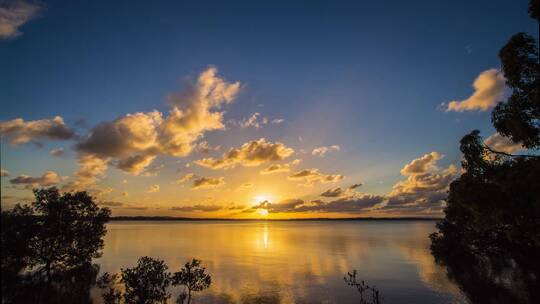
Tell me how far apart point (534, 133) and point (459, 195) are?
7.39 meters

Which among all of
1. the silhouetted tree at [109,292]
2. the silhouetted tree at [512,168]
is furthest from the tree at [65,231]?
the silhouetted tree at [512,168]

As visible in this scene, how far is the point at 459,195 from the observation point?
1071 inches

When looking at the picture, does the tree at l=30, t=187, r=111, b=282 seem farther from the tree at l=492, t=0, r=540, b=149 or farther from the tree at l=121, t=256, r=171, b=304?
the tree at l=492, t=0, r=540, b=149

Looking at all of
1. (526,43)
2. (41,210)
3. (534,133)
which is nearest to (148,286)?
(41,210)

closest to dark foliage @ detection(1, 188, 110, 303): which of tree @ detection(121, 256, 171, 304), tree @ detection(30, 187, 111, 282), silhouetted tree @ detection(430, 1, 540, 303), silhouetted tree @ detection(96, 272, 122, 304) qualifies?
tree @ detection(30, 187, 111, 282)

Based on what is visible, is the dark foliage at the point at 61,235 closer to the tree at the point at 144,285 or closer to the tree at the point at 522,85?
the tree at the point at 144,285

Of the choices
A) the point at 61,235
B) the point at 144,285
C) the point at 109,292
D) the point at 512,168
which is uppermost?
the point at 512,168

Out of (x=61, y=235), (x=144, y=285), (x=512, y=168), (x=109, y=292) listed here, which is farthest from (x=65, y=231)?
(x=512, y=168)

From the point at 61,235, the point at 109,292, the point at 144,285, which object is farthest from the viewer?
the point at 109,292

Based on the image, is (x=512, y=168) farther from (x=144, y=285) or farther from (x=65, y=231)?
(x=65, y=231)

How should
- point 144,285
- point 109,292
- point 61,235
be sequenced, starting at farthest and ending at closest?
1. point 109,292
2. point 61,235
3. point 144,285

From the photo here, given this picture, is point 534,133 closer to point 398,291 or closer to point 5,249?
point 5,249

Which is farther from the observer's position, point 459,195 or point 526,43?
point 459,195

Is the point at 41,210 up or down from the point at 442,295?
up
